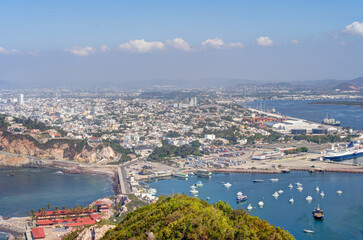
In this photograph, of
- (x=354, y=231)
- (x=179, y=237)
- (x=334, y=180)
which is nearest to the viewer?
(x=179, y=237)

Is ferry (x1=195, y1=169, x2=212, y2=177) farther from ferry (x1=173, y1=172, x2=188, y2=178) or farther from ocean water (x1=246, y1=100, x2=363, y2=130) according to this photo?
ocean water (x1=246, y1=100, x2=363, y2=130)

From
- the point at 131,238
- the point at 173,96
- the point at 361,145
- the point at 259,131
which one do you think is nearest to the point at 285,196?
the point at 131,238

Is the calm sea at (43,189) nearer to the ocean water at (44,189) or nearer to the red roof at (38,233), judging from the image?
the ocean water at (44,189)

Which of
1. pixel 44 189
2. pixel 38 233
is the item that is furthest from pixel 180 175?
pixel 38 233

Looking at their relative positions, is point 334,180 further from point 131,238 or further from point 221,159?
point 131,238

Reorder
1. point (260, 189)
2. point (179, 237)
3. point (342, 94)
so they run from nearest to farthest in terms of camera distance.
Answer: point (179, 237) → point (260, 189) → point (342, 94)

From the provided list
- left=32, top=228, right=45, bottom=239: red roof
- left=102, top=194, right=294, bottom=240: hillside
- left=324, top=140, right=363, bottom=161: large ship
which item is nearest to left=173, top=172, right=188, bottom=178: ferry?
left=324, top=140, right=363, bottom=161: large ship

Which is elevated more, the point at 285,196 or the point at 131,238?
the point at 131,238
